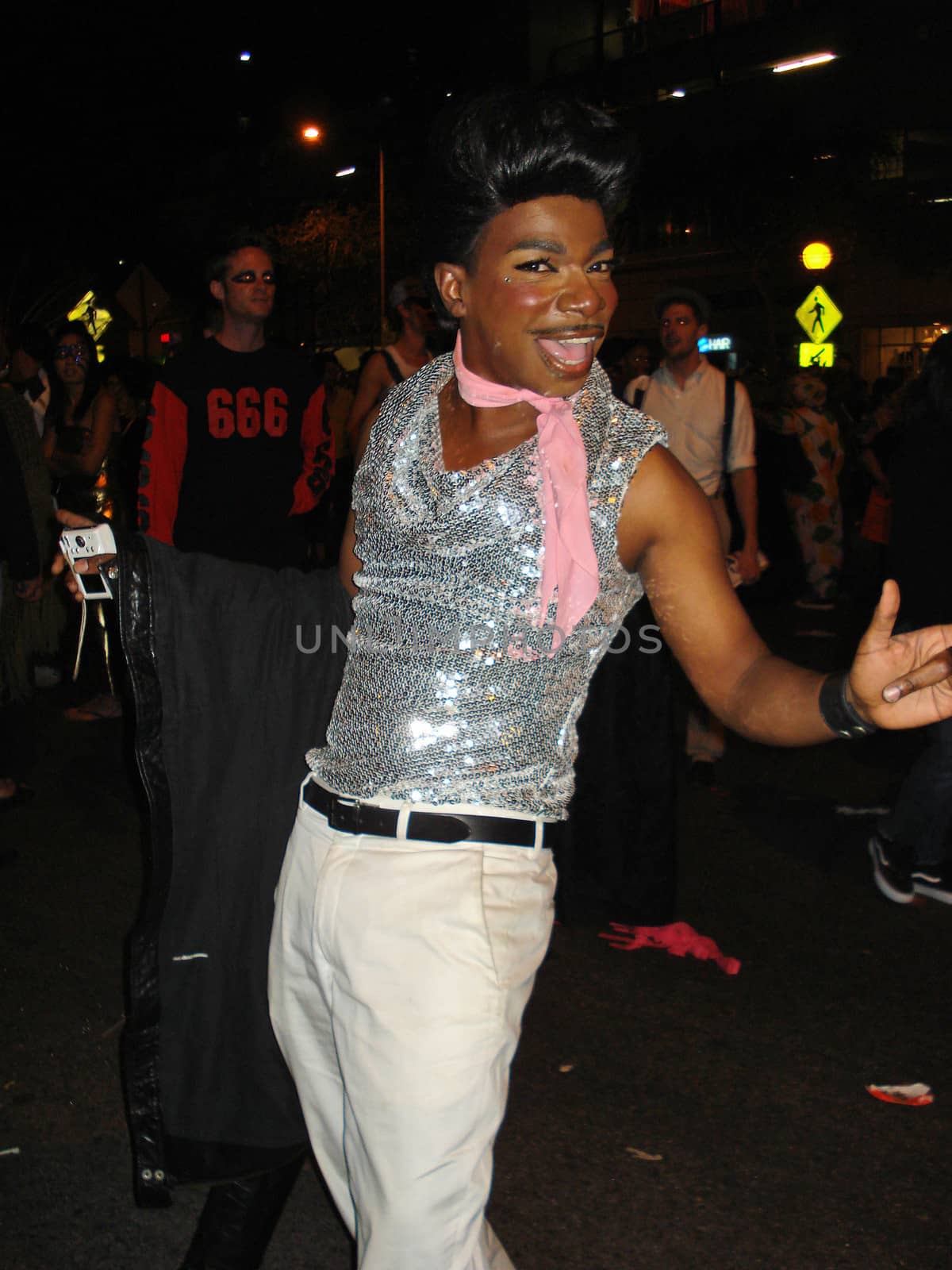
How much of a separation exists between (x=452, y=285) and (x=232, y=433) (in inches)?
121

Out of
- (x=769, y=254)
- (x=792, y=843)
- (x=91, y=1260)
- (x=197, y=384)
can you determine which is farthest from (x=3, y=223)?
(x=91, y=1260)

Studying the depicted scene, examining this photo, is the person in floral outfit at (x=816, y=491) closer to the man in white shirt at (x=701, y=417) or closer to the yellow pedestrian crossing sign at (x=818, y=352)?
the man in white shirt at (x=701, y=417)

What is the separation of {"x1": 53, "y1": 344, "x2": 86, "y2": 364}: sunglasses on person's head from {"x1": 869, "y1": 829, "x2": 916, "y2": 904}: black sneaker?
18.4 feet

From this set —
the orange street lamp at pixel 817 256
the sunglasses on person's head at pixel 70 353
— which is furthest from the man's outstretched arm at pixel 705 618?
the orange street lamp at pixel 817 256

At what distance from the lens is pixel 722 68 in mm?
30125

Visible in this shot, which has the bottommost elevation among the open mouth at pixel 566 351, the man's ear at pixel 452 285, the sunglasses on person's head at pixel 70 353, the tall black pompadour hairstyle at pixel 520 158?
the open mouth at pixel 566 351

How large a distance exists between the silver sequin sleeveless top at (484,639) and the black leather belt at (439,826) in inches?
1.0

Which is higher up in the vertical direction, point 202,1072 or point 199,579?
point 199,579

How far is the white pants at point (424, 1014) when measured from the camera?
178 centimetres

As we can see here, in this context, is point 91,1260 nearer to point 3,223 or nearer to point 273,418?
point 273,418

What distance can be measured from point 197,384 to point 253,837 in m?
2.99

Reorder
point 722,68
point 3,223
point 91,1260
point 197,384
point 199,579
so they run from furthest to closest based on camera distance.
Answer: point 722,68 → point 3,223 → point 197,384 → point 91,1260 → point 199,579

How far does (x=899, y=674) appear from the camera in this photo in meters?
1.69

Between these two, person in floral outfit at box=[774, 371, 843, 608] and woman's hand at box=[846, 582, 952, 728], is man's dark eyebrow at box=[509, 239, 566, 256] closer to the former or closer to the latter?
woman's hand at box=[846, 582, 952, 728]
